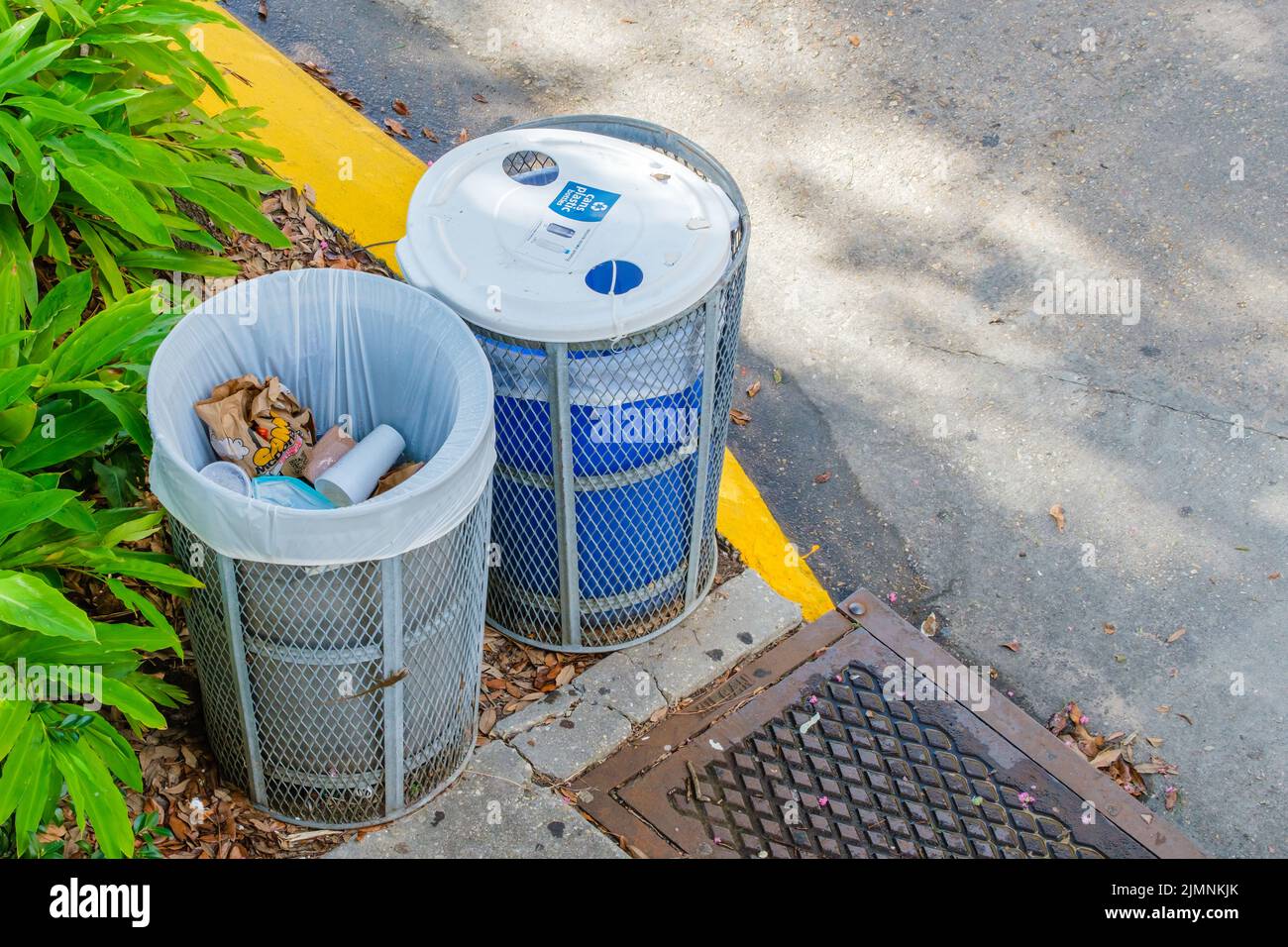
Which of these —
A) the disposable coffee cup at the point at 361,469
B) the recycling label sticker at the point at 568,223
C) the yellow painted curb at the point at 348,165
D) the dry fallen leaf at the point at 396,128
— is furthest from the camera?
the dry fallen leaf at the point at 396,128

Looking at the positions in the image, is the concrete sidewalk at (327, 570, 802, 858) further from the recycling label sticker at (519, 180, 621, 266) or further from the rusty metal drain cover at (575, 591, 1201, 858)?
the recycling label sticker at (519, 180, 621, 266)

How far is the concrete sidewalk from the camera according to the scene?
3775 mm

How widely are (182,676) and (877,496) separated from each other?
2.49 metres

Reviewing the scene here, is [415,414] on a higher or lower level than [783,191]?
higher

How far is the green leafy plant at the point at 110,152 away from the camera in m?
3.85

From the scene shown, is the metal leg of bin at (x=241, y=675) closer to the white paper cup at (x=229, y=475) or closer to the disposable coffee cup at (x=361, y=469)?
the white paper cup at (x=229, y=475)

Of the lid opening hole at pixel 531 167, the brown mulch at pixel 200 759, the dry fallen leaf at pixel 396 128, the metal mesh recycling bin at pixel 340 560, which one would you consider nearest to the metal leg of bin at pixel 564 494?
the brown mulch at pixel 200 759

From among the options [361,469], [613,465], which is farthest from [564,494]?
[361,469]

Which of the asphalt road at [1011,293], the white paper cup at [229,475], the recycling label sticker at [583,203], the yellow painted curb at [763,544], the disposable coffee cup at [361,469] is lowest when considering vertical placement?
the yellow painted curb at [763,544]

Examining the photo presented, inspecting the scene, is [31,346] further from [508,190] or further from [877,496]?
[877,496]

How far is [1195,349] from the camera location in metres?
5.47

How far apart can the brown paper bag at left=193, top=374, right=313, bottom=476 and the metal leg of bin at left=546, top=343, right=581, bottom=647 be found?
674 mm

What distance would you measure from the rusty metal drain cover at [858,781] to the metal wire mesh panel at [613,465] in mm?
420

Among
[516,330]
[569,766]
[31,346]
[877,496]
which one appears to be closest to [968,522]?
[877,496]
